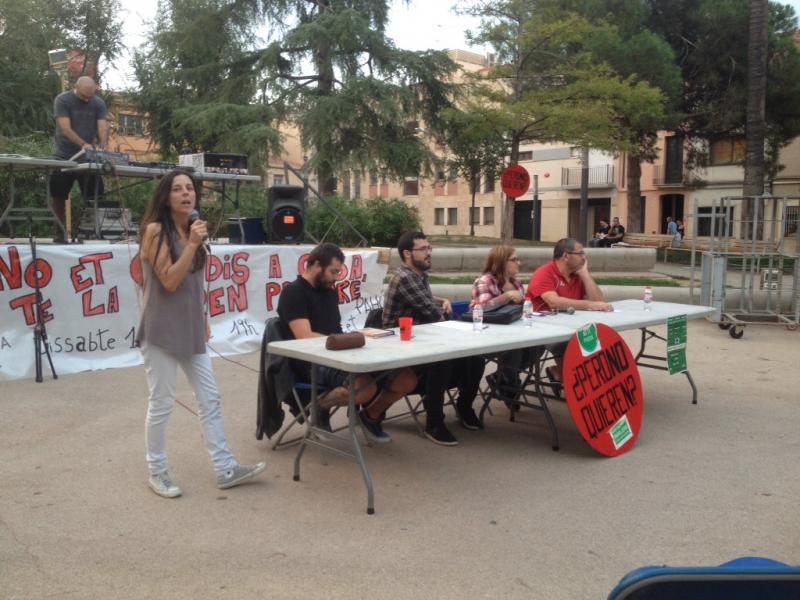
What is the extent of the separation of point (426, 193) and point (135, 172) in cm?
4586

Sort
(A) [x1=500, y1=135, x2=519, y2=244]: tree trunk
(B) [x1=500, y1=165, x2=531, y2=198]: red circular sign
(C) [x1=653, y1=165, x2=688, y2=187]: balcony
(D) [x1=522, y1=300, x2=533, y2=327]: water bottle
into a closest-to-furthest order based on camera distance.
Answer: (D) [x1=522, y1=300, x2=533, y2=327]: water bottle < (B) [x1=500, y1=165, x2=531, y2=198]: red circular sign < (A) [x1=500, y1=135, x2=519, y2=244]: tree trunk < (C) [x1=653, y1=165, x2=688, y2=187]: balcony

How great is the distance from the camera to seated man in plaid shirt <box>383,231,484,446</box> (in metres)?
5.12

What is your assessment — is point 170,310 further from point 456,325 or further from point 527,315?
point 527,315

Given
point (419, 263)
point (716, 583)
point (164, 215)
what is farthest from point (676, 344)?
point (716, 583)

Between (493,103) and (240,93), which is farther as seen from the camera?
(240,93)

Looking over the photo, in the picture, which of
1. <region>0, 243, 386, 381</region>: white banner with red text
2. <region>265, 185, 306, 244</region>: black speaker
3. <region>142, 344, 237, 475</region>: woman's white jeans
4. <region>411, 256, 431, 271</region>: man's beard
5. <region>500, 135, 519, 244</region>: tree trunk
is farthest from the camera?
<region>500, 135, 519, 244</region>: tree trunk

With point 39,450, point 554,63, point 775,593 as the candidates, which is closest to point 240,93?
point 554,63

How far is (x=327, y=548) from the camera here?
11.3 feet

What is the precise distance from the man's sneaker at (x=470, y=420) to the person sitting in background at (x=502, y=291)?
28 cm

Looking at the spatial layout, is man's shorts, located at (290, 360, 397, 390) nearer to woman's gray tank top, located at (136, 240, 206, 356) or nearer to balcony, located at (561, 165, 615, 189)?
woman's gray tank top, located at (136, 240, 206, 356)

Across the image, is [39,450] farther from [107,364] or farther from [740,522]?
[740,522]

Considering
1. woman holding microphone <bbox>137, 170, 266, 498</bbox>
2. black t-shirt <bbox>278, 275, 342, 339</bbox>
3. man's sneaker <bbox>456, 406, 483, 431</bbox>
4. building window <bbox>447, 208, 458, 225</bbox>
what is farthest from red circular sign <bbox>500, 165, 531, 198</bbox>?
building window <bbox>447, 208, 458, 225</bbox>

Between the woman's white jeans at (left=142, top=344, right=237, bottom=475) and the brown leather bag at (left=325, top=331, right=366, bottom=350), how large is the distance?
65 centimetres

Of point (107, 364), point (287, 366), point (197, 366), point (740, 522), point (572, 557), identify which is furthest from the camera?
point (107, 364)
